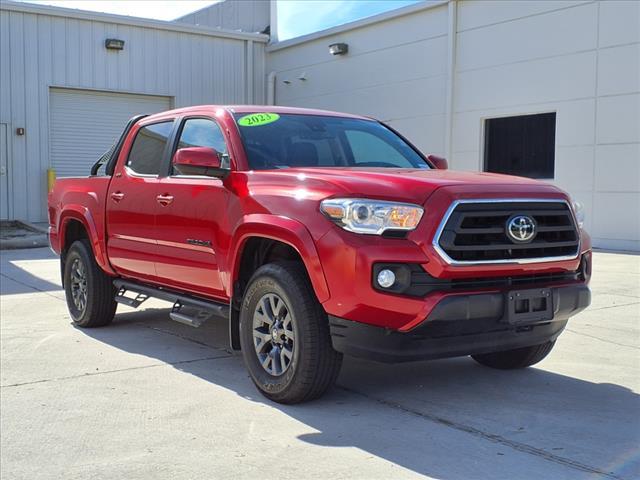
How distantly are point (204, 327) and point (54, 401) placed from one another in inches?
96.6

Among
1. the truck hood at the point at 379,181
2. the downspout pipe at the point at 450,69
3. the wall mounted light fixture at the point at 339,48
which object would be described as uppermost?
the wall mounted light fixture at the point at 339,48

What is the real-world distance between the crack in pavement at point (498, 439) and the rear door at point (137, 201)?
88.6 inches

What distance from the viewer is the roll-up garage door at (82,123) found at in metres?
20.7

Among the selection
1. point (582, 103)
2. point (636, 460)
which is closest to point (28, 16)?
point (582, 103)

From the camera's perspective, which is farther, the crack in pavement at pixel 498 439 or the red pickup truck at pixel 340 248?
the red pickup truck at pixel 340 248

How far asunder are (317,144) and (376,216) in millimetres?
1565

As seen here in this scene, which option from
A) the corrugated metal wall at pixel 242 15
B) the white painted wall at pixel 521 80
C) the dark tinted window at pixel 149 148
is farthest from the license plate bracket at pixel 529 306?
the corrugated metal wall at pixel 242 15

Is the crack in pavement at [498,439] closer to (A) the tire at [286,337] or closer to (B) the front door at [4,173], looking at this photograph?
(A) the tire at [286,337]

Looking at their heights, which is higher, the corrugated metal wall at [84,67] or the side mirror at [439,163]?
the corrugated metal wall at [84,67]

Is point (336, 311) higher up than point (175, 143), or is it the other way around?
point (175, 143)

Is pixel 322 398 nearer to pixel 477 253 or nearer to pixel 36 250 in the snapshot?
pixel 477 253

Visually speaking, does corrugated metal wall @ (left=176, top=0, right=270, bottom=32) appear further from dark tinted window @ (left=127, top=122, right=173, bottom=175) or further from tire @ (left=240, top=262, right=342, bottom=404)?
tire @ (left=240, top=262, right=342, bottom=404)

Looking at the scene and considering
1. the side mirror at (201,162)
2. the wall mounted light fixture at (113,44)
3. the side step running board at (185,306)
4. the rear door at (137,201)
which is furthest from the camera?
the wall mounted light fixture at (113,44)

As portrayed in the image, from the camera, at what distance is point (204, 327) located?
23.6 ft
